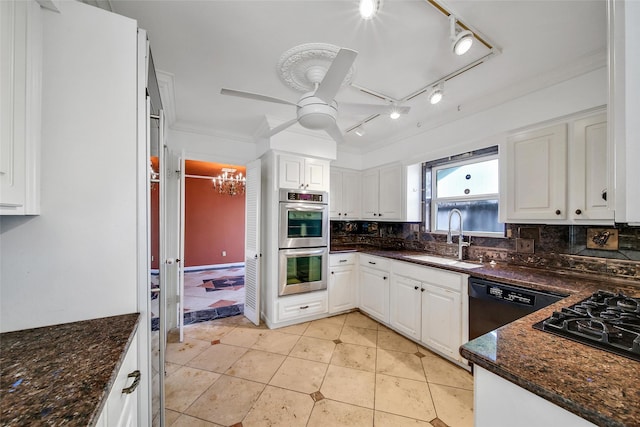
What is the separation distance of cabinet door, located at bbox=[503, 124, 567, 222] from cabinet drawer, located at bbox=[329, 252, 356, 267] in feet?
6.09

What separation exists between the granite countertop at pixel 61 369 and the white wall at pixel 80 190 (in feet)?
0.28

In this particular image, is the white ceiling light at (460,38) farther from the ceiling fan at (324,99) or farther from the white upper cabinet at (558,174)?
the white upper cabinet at (558,174)

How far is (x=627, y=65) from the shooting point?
0.66 m

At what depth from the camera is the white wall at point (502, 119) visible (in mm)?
1694

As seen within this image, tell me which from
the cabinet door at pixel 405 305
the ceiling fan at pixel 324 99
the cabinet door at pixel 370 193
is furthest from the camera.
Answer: the cabinet door at pixel 370 193

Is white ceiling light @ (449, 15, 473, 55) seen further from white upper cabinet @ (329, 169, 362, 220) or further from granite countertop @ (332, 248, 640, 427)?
white upper cabinet @ (329, 169, 362, 220)

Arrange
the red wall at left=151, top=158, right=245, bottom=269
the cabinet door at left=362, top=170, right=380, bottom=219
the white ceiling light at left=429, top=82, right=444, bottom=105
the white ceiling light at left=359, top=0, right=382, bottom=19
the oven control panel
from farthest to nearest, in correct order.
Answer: the red wall at left=151, top=158, right=245, bottom=269
the cabinet door at left=362, top=170, right=380, bottom=219
the white ceiling light at left=429, top=82, right=444, bottom=105
the oven control panel
the white ceiling light at left=359, top=0, right=382, bottom=19

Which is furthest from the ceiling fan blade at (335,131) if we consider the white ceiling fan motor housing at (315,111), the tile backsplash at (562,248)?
the tile backsplash at (562,248)

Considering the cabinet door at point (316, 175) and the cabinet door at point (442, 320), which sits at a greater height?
the cabinet door at point (316, 175)

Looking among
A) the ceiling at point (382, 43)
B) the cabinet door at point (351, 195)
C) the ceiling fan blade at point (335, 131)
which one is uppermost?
the ceiling at point (382, 43)

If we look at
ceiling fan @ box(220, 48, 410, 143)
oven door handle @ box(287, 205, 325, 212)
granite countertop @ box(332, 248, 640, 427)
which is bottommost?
granite countertop @ box(332, 248, 640, 427)

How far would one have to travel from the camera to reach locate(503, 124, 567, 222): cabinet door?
1790mm

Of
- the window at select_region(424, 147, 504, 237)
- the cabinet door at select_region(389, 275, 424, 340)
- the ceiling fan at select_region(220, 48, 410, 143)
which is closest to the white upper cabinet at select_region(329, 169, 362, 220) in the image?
the window at select_region(424, 147, 504, 237)

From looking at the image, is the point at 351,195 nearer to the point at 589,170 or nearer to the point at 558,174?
the point at 558,174
